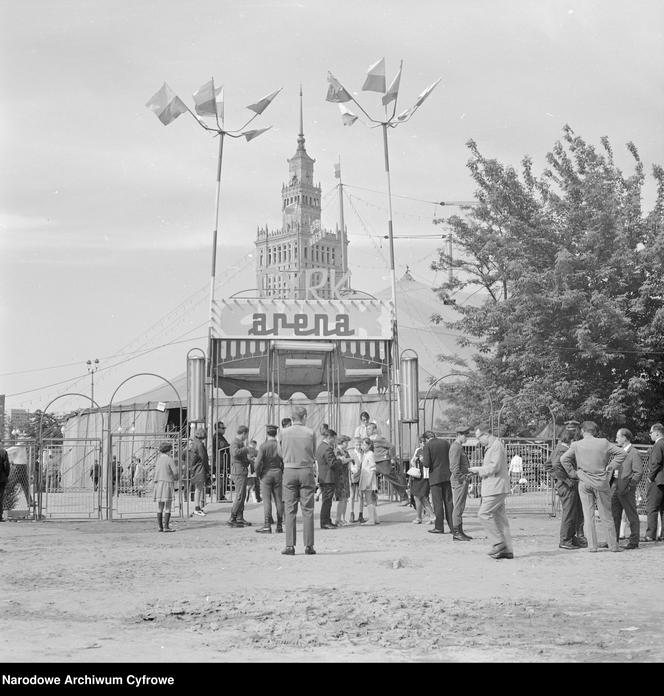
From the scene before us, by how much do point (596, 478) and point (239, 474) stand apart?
18.4ft

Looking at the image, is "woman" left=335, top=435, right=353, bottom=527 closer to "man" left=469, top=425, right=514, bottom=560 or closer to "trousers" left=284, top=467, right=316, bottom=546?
"trousers" left=284, top=467, right=316, bottom=546

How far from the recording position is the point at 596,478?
12.0m

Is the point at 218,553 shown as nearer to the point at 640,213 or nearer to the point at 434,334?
the point at 640,213

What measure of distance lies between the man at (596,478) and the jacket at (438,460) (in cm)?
218

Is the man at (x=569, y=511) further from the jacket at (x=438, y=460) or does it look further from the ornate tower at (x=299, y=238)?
the ornate tower at (x=299, y=238)

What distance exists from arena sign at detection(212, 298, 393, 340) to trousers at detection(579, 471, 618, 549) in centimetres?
1047

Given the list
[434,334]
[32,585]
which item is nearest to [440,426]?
[434,334]

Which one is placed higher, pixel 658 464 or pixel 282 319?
pixel 282 319

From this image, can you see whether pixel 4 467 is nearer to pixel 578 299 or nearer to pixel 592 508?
pixel 592 508

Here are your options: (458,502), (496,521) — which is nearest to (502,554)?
(496,521)

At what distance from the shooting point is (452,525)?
13625 millimetres

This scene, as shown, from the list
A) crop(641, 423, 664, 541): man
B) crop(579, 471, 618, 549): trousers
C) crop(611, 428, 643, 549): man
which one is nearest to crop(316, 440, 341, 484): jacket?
crop(579, 471, 618, 549): trousers

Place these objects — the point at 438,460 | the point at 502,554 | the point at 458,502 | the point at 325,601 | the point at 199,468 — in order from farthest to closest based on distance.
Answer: the point at 199,468
the point at 438,460
the point at 458,502
the point at 502,554
the point at 325,601
